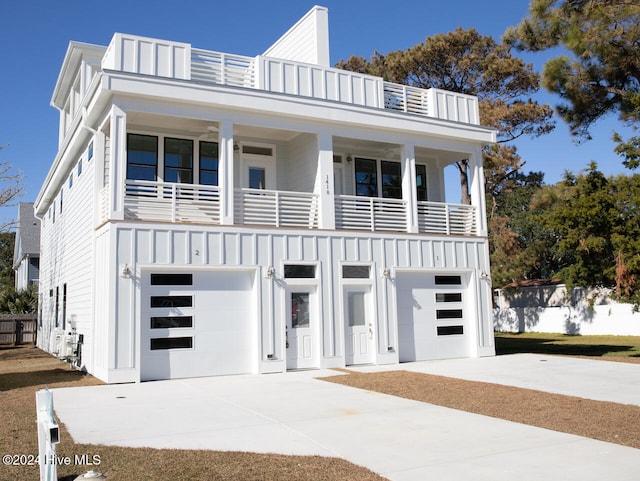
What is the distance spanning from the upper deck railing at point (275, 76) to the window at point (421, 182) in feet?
6.30

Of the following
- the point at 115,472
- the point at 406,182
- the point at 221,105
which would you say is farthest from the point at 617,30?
the point at 115,472

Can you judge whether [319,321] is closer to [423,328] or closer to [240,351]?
[240,351]

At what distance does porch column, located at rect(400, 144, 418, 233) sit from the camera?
1642 centimetres

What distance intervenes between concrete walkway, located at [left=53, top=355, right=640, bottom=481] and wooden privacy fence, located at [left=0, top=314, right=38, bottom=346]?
17.4 metres

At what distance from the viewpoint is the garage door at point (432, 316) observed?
15992mm

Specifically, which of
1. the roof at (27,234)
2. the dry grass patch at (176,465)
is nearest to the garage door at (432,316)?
the dry grass patch at (176,465)

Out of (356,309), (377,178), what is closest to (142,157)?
(356,309)

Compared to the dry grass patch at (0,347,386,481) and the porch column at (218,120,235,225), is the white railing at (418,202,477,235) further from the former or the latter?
the dry grass patch at (0,347,386,481)

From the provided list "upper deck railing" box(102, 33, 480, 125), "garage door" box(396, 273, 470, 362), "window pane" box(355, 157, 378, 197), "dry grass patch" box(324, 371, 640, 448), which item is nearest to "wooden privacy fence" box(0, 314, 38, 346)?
"upper deck railing" box(102, 33, 480, 125)

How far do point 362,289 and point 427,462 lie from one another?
373 inches

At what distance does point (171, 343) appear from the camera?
1298 cm

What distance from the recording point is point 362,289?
1533 cm

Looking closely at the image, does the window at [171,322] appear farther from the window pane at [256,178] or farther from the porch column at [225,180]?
the window pane at [256,178]

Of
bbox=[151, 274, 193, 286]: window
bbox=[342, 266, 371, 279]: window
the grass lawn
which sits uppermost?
bbox=[342, 266, 371, 279]: window
